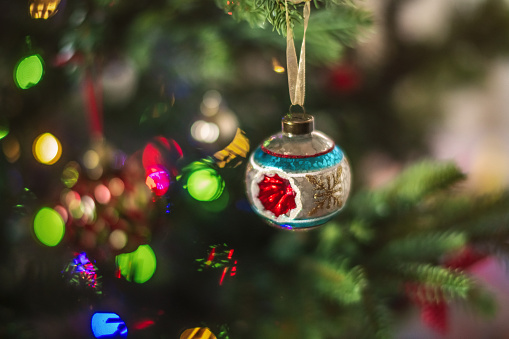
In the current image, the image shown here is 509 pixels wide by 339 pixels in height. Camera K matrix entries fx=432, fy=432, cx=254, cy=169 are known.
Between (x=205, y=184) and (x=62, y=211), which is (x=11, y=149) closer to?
(x=62, y=211)

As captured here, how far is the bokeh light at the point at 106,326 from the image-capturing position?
0.63 metres

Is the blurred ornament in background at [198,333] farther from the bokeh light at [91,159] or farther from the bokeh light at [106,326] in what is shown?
the bokeh light at [91,159]

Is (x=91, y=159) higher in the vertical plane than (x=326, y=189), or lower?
higher

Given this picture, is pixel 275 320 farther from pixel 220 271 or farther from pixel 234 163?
pixel 234 163

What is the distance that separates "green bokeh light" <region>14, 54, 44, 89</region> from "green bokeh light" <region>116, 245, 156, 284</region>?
0.95 feet

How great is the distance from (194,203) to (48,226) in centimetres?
22

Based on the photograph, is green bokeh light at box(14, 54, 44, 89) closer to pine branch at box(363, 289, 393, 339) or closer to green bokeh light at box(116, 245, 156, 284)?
green bokeh light at box(116, 245, 156, 284)

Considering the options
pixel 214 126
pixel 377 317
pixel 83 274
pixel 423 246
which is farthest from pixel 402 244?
pixel 83 274

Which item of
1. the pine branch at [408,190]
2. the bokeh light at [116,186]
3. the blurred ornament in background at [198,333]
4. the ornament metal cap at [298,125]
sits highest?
the pine branch at [408,190]

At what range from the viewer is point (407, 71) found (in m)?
0.92

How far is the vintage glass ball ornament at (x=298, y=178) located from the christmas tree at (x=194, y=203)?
0.02 m

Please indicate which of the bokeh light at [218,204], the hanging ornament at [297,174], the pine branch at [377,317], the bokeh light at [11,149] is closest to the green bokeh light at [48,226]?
the bokeh light at [11,149]

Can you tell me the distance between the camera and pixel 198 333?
2.13ft

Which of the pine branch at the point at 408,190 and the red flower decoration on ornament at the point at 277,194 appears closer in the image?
the red flower decoration on ornament at the point at 277,194
